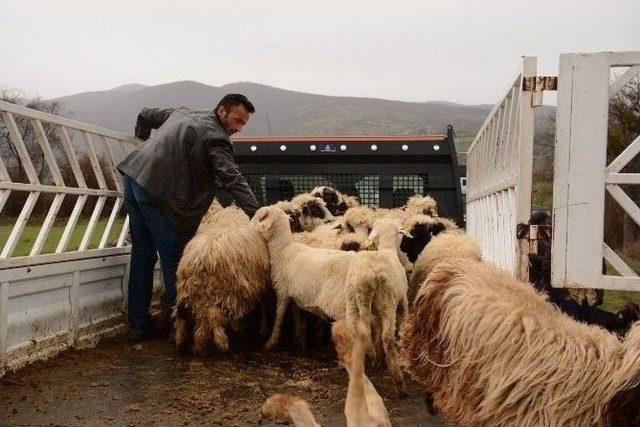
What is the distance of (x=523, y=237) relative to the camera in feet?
12.3

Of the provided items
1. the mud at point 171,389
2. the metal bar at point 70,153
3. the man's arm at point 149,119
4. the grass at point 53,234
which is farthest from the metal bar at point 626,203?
the man's arm at point 149,119

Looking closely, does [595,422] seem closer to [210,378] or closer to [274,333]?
[210,378]

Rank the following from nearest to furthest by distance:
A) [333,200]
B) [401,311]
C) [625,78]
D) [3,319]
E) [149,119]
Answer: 1. [625,78]
2. [3,319]
3. [401,311]
4. [149,119]
5. [333,200]

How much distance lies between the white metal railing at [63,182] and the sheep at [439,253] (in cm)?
254

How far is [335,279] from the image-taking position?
5.22 metres

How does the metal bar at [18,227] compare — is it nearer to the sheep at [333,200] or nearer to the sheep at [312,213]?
the sheep at [312,213]

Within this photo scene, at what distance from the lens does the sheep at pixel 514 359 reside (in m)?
2.54

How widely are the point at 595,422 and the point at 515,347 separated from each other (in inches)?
15.6

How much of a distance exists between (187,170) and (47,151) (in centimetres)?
120

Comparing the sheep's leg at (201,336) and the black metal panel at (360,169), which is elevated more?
the black metal panel at (360,169)

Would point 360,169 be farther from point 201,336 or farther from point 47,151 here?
point 47,151

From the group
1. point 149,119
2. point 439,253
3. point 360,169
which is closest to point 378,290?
point 439,253

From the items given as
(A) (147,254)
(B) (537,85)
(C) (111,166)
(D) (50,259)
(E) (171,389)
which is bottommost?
(E) (171,389)

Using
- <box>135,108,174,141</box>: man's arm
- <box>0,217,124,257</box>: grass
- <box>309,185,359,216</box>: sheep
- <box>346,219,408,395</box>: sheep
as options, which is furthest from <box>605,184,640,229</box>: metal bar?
<box>135,108,174,141</box>: man's arm
